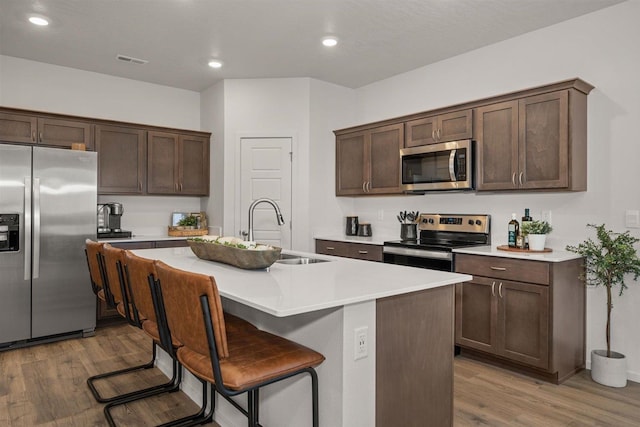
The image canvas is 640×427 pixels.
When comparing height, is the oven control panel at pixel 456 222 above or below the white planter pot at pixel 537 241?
above

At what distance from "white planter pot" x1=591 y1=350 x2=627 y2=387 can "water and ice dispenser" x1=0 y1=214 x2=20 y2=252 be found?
183 inches

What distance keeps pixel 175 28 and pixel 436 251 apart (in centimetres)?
289

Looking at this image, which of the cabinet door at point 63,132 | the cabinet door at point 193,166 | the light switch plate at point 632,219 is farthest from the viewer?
the cabinet door at point 193,166

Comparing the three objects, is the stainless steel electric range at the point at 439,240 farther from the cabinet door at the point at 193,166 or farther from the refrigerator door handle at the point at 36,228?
the refrigerator door handle at the point at 36,228

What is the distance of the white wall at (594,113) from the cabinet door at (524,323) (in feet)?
1.93

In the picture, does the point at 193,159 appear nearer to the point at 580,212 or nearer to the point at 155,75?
the point at 155,75

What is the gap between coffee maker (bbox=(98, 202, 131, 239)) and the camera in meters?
4.49

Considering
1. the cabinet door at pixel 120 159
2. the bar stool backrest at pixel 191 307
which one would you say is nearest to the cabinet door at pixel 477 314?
the bar stool backrest at pixel 191 307

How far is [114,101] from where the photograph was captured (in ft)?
15.8

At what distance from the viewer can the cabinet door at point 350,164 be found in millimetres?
4711

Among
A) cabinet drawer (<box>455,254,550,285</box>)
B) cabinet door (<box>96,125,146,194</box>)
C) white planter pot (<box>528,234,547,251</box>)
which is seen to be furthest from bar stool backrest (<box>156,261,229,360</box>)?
cabinet door (<box>96,125,146,194</box>)

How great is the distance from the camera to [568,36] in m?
3.35

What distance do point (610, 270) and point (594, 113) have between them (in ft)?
3.89

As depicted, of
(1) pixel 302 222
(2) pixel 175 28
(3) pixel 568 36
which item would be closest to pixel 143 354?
(1) pixel 302 222
